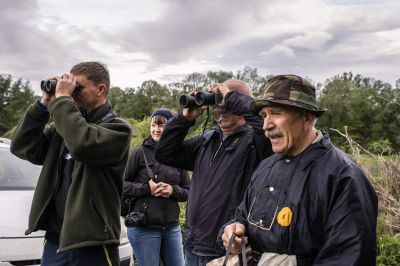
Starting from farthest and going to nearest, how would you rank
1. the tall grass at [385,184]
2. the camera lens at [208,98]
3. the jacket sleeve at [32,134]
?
the tall grass at [385,184] < the camera lens at [208,98] < the jacket sleeve at [32,134]

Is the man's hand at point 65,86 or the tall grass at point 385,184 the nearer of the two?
the man's hand at point 65,86

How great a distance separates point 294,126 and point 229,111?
95cm

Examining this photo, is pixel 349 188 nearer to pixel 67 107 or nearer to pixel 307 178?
pixel 307 178

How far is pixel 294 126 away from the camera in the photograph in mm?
2117

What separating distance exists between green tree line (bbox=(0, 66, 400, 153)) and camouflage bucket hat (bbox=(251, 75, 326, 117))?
2576cm

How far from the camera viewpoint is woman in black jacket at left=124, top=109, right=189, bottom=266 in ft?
13.4

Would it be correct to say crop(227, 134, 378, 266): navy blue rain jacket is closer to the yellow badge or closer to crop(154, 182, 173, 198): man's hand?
the yellow badge

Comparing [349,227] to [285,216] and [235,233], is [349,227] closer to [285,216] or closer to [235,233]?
[285,216]

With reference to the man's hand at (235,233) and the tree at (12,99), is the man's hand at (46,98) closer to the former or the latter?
the man's hand at (235,233)

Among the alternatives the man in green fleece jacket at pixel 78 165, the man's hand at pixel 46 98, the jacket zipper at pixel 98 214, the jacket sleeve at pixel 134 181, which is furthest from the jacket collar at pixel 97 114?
the jacket sleeve at pixel 134 181

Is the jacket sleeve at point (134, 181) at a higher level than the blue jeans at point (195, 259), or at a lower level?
higher

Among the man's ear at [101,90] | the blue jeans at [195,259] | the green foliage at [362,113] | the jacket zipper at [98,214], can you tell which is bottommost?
the blue jeans at [195,259]

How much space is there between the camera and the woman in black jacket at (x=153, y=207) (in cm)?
409

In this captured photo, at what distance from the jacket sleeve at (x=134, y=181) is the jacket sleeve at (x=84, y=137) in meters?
1.51
